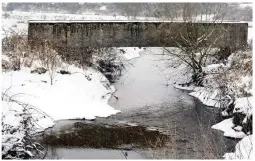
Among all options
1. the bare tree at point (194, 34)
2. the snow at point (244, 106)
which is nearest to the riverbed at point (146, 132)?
the snow at point (244, 106)

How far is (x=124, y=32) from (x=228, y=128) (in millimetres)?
9493

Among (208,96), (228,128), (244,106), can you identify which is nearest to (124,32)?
(208,96)

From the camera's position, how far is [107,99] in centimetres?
1812

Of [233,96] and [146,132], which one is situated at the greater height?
[233,96]

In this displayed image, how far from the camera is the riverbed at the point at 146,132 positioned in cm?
1091

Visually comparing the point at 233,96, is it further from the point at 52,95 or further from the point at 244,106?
the point at 52,95

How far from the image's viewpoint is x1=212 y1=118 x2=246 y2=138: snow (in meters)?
12.5

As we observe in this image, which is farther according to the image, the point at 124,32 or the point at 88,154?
the point at 124,32

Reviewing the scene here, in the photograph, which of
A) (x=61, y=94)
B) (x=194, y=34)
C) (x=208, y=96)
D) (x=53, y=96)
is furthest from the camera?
(x=194, y=34)

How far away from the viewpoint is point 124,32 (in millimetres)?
21312

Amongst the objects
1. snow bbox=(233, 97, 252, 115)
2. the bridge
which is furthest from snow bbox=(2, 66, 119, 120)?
snow bbox=(233, 97, 252, 115)

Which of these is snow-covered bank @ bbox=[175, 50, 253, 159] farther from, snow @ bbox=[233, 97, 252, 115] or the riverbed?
the riverbed

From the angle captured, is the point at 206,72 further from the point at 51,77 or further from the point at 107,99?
the point at 51,77

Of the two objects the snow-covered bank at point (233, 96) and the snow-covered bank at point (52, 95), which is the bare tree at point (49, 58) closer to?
the snow-covered bank at point (52, 95)
